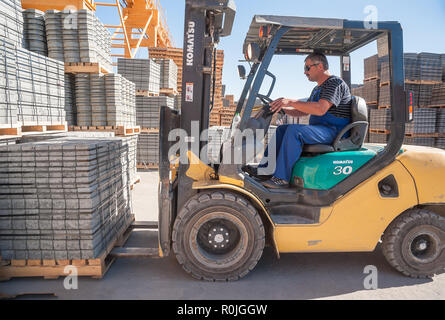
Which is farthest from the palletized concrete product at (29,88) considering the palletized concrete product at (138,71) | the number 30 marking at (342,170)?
the palletized concrete product at (138,71)

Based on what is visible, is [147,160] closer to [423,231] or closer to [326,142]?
[326,142]

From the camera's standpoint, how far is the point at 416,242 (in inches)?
131

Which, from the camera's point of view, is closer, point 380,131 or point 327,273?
point 327,273

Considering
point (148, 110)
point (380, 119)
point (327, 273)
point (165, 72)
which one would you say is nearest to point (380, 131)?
point (380, 119)

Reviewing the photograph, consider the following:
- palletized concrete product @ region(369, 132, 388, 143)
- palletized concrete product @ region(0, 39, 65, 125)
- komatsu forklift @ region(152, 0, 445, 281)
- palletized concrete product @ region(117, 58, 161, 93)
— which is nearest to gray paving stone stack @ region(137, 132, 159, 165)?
palletized concrete product @ region(117, 58, 161, 93)

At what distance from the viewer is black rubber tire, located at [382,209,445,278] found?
3258mm

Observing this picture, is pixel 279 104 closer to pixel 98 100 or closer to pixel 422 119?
pixel 98 100

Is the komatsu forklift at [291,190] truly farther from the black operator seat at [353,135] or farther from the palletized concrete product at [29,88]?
the palletized concrete product at [29,88]

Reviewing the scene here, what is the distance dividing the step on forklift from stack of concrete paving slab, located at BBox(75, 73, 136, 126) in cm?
439

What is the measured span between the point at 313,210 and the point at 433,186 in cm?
134

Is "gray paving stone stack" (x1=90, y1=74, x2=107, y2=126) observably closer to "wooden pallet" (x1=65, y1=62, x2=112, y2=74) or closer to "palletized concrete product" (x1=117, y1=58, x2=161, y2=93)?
"wooden pallet" (x1=65, y1=62, x2=112, y2=74)

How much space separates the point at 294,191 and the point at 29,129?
395 cm

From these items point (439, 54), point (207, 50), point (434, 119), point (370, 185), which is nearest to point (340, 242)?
point (370, 185)

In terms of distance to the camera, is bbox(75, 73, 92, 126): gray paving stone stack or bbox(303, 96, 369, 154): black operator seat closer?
bbox(303, 96, 369, 154): black operator seat
